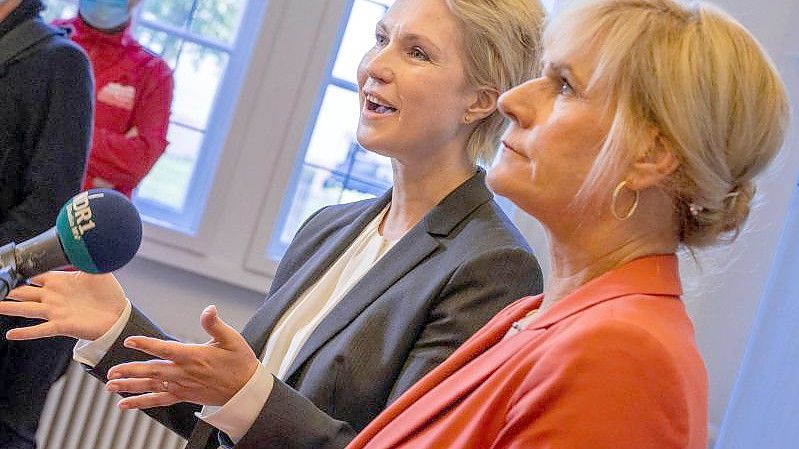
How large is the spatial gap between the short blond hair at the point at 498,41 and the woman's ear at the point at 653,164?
0.77m

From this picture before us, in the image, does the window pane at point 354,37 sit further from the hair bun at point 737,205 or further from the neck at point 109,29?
the hair bun at point 737,205

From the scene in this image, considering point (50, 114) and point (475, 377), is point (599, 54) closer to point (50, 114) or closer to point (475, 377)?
point (475, 377)

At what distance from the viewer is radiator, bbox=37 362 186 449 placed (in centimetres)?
389

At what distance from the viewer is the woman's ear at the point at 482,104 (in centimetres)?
209

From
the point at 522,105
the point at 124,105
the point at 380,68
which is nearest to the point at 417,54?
the point at 380,68

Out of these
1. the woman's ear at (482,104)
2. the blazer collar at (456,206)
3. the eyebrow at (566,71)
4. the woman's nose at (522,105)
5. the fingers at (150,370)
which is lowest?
the fingers at (150,370)

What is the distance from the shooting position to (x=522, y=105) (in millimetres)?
1422

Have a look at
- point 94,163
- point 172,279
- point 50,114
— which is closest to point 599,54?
point 50,114

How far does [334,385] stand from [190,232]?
2416 millimetres

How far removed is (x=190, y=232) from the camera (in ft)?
13.6

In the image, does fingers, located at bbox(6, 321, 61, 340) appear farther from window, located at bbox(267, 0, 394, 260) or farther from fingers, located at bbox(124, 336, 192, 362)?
window, located at bbox(267, 0, 394, 260)

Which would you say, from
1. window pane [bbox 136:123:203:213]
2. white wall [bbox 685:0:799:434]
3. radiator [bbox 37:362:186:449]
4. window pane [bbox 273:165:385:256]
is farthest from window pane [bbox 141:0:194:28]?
white wall [bbox 685:0:799:434]

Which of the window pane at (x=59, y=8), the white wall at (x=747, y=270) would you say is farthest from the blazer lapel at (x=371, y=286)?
the window pane at (x=59, y=8)

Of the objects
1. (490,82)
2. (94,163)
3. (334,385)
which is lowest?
(94,163)
